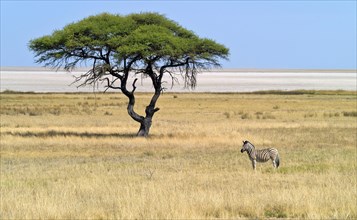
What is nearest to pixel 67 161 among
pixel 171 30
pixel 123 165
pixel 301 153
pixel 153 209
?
pixel 123 165

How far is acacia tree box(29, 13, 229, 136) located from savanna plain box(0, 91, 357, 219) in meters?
3.10

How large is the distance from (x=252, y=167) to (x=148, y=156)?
570 cm

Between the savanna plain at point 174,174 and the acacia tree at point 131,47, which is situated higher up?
the acacia tree at point 131,47

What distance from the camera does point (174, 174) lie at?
16422mm

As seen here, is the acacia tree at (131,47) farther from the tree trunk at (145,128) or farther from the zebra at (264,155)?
the zebra at (264,155)

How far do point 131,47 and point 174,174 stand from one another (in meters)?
13.7

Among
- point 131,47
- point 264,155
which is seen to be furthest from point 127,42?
point 264,155

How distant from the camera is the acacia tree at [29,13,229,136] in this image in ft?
97.7

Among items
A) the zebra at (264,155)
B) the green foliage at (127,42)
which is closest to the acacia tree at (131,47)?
the green foliage at (127,42)

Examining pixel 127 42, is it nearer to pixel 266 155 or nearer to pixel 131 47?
pixel 131 47

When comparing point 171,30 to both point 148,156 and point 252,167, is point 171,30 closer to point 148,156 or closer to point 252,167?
point 148,156

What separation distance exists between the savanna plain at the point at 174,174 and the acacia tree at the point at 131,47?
310 centimetres

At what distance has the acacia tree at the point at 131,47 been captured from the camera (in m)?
29.8

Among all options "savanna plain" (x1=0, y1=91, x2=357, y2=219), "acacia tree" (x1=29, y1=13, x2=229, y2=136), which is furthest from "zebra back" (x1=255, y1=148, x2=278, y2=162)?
"acacia tree" (x1=29, y1=13, x2=229, y2=136)
